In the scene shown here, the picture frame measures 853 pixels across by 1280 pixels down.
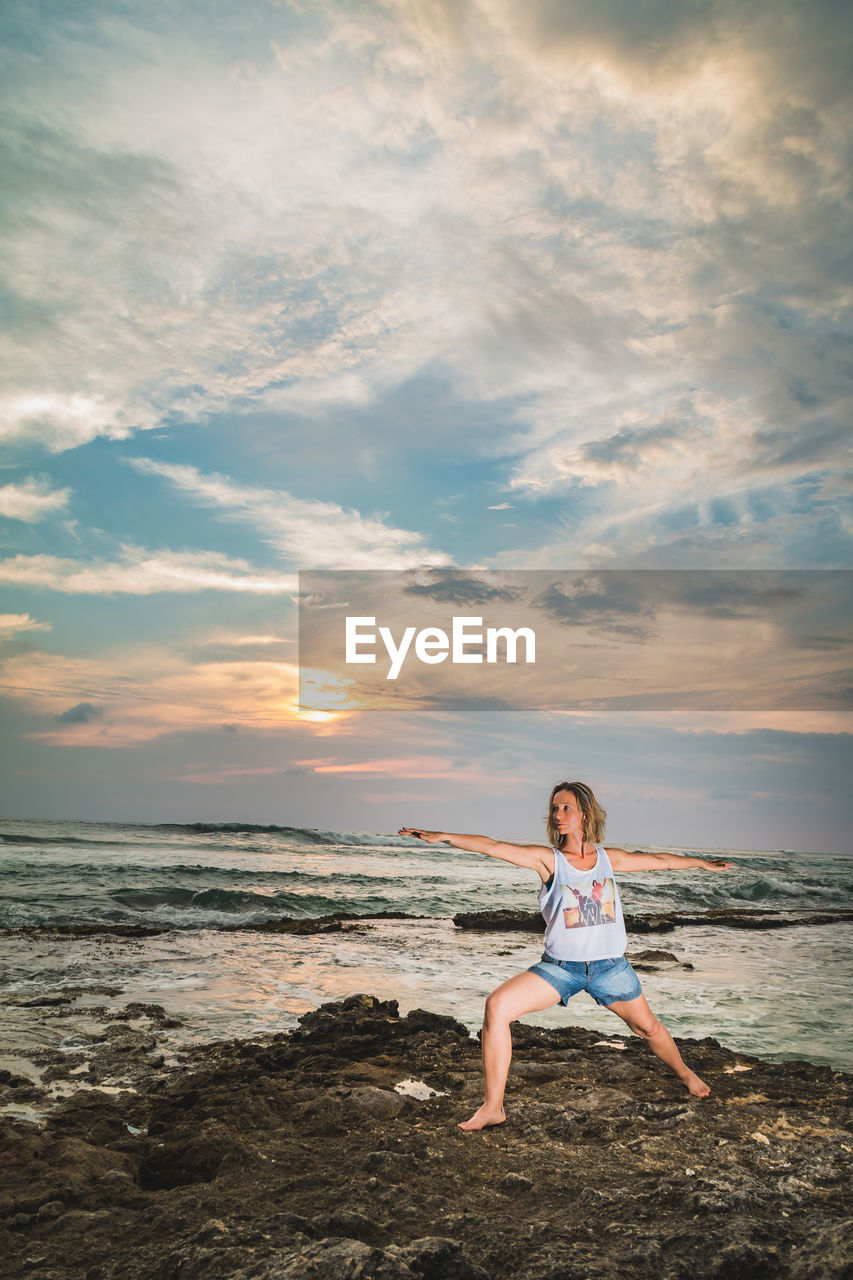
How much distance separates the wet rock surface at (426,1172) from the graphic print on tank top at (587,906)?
109 cm

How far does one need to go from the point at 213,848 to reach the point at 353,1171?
38.4 m

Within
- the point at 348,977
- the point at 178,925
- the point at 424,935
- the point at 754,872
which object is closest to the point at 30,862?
the point at 178,925

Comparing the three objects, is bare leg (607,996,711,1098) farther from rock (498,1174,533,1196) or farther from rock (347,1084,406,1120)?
rock (347,1084,406,1120)

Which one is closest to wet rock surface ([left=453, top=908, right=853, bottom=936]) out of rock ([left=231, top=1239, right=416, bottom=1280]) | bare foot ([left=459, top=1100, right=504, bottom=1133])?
bare foot ([left=459, top=1100, right=504, bottom=1133])

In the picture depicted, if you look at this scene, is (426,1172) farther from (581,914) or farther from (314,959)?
(314,959)

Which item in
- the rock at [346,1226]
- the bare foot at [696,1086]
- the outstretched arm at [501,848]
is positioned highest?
the outstretched arm at [501,848]

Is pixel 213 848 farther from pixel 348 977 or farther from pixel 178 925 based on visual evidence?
pixel 348 977

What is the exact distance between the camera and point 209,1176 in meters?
3.63

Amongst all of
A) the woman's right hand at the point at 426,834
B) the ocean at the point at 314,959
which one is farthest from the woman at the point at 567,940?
the ocean at the point at 314,959

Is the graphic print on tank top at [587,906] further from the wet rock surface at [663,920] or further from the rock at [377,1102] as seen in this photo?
the wet rock surface at [663,920]

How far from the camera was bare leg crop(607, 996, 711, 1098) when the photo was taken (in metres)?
4.29

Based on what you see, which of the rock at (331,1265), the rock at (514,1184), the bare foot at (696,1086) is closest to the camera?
the rock at (331,1265)

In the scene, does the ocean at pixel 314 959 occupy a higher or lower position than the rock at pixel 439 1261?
lower

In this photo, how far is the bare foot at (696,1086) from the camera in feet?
15.3
